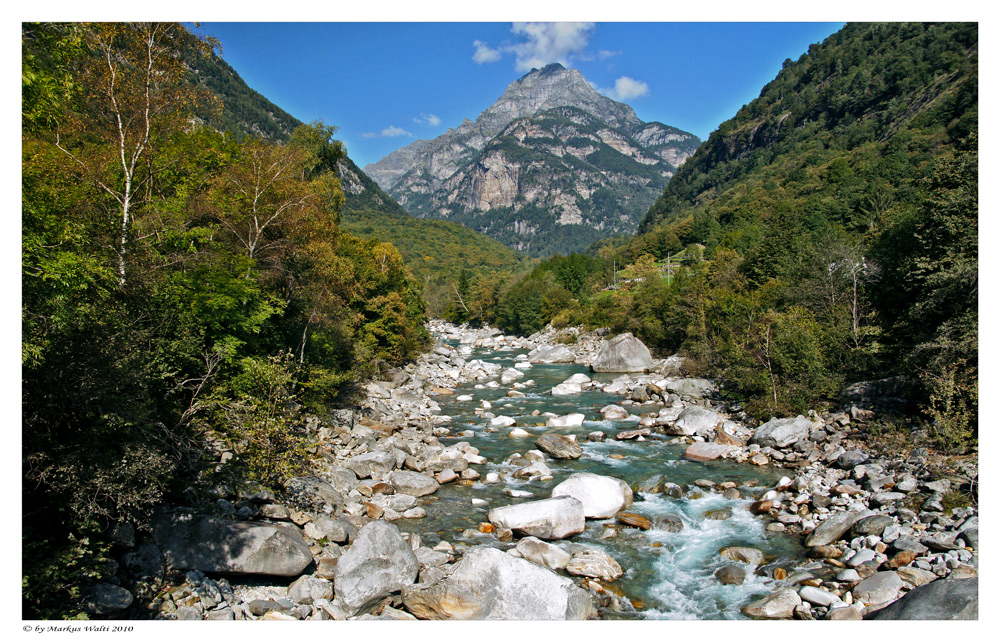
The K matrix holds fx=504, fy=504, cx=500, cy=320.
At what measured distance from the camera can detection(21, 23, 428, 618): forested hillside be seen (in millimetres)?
6789

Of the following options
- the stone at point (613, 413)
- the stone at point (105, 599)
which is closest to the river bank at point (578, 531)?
the stone at point (105, 599)

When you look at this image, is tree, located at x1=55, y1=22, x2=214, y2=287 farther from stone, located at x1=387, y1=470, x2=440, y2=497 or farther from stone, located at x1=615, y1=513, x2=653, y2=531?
stone, located at x1=615, y1=513, x2=653, y2=531

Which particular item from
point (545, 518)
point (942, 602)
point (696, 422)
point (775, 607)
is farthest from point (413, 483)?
point (696, 422)

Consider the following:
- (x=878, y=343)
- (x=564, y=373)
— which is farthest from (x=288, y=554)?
(x=564, y=373)

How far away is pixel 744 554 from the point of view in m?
11.0

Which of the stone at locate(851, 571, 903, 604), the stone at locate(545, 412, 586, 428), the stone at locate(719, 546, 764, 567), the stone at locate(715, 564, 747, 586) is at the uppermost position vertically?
the stone at locate(545, 412, 586, 428)

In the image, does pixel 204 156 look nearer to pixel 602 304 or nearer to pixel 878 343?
pixel 878 343

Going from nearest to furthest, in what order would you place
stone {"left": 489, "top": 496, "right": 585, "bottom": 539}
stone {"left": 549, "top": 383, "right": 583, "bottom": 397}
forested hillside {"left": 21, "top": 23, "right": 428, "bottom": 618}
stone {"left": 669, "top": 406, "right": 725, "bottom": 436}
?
1. forested hillside {"left": 21, "top": 23, "right": 428, "bottom": 618}
2. stone {"left": 489, "top": 496, "right": 585, "bottom": 539}
3. stone {"left": 669, "top": 406, "right": 725, "bottom": 436}
4. stone {"left": 549, "top": 383, "right": 583, "bottom": 397}

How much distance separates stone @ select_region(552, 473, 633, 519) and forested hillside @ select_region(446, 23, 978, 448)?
8770mm

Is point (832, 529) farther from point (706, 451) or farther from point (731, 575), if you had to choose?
point (706, 451)

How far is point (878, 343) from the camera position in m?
20.2

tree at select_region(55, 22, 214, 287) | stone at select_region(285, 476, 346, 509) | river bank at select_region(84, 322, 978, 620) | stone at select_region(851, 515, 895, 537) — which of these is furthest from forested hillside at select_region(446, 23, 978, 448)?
tree at select_region(55, 22, 214, 287)

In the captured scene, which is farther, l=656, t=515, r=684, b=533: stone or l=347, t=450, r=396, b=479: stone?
l=347, t=450, r=396, b=479: stone

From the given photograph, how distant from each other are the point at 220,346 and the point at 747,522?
47.7ft
